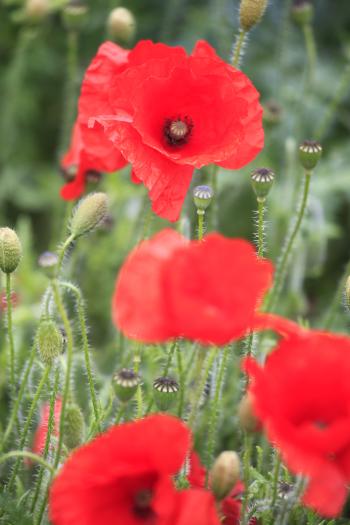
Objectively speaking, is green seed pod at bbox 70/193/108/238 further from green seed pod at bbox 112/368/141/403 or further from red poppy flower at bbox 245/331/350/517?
red poppy flower at bbox 245/331/350/517

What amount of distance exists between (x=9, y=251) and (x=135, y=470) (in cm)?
40

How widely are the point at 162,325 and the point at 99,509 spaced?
193 mm

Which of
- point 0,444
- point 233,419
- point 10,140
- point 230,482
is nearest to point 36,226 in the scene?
point 10,140

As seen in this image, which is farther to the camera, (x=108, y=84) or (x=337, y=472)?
(x=108, y=84)

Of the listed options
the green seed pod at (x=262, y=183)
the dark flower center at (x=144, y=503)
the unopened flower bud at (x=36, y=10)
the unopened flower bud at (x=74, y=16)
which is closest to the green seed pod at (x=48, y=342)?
the dark flower center at (x=144, y=503)

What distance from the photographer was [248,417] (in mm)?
931

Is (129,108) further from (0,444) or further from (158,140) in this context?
(0,444)

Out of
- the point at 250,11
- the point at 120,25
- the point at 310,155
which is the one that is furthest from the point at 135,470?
the point at 120,25

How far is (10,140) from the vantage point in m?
2.55

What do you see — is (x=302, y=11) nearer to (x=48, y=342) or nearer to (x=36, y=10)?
(x=36, y=10)

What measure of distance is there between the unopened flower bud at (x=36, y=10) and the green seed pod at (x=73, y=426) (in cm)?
132

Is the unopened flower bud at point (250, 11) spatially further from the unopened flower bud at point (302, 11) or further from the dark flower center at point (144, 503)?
the dark flower center at point (144, 503)

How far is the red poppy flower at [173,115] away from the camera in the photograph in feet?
4.02

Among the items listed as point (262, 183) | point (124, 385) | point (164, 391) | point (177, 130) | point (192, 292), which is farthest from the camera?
point (177, 130)
